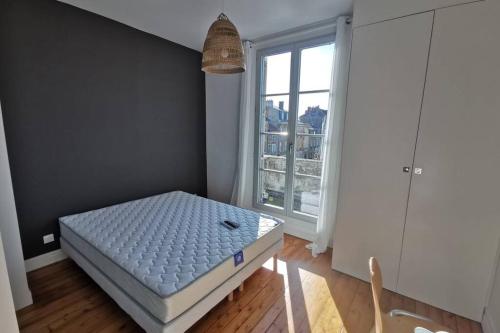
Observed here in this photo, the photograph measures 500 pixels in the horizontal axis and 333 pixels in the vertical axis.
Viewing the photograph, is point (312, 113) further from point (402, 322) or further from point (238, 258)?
point (402, 322)

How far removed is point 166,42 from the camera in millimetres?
3225

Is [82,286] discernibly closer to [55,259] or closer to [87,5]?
[55,259]

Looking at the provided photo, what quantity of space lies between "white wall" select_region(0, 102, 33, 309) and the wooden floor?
15 centimetres

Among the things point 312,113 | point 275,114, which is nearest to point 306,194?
point 312,113

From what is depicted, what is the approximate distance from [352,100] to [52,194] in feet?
10.2

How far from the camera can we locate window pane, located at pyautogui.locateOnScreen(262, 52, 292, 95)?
10.3 feet

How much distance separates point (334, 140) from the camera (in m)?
2.66

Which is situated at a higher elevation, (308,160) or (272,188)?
(308,160)

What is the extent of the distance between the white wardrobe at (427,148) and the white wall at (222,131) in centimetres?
185

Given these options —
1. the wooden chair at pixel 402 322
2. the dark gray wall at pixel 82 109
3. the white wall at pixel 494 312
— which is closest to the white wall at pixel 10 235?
the dark gray wall at pixel 82 109

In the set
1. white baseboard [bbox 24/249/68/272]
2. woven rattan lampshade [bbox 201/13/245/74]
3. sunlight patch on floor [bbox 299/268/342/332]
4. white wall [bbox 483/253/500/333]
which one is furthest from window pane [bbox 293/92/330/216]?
white baseboard [bbox 24/249/68/272]

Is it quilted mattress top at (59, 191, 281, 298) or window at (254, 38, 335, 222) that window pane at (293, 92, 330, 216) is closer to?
window at (254, 38, 335, 222)

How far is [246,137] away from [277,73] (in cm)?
97

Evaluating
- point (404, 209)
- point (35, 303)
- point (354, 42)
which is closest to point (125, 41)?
point (354, 42)
